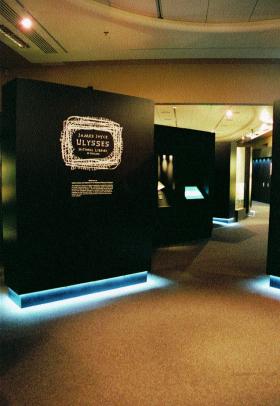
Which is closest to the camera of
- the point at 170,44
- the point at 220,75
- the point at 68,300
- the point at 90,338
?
the point at 90,338

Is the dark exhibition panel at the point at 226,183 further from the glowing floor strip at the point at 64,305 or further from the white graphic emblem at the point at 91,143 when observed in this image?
the white graphic emblem at the point at 91,143

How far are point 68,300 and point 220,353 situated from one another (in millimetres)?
2203

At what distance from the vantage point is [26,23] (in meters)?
5.18

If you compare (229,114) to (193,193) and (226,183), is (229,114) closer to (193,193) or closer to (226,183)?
(226,183)

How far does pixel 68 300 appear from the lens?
4.62 metres

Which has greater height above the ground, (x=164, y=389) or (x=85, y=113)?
(x=85, y=113)

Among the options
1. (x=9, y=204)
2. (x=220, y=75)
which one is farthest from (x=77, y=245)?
(x=220, y=75)

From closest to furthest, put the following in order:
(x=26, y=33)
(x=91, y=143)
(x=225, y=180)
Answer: (x=91, y=143) → (x=26, y=33) → (x=225, y=180)

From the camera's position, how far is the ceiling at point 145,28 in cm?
478

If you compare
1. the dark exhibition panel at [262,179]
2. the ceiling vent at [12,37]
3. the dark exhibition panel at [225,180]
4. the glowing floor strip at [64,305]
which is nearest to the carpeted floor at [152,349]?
the glowing floor strip at [64,305]

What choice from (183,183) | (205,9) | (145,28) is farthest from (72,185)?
(183,183)

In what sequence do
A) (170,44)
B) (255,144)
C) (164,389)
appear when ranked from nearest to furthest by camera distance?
(164,389) → (170,44) → (255,144)

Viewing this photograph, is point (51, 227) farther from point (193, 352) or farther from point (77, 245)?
point (193, 352)

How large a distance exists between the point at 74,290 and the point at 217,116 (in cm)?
844
